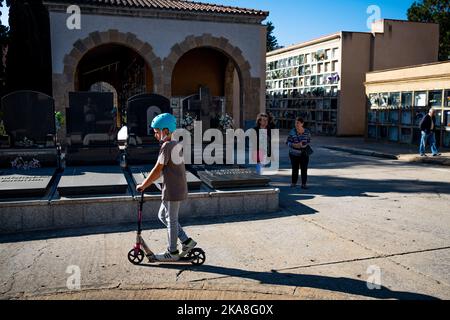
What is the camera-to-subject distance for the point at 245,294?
4.04 m

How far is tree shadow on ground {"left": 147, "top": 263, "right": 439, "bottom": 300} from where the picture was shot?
3969mm

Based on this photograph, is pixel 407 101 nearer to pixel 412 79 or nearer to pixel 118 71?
pixel 412 79

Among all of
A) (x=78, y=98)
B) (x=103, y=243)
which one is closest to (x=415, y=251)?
(x=103, y=243)

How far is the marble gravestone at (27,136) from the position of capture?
8.91 m

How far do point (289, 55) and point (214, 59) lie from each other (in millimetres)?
10409

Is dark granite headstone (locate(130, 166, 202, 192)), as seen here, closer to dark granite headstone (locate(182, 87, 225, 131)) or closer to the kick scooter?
the kick scooter

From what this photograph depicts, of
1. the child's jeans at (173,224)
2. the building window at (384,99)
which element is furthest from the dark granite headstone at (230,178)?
the building window at (384,99)

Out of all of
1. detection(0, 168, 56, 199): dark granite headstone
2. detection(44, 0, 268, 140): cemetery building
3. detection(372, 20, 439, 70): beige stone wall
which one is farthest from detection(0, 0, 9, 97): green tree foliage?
detection(372, 20, 439, 70): beige stone wall

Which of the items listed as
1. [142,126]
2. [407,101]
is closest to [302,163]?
[142,126]

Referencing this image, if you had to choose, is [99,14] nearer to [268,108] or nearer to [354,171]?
[354,171]

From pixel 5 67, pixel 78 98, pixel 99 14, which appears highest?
pixel 99 14

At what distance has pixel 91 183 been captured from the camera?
696cm

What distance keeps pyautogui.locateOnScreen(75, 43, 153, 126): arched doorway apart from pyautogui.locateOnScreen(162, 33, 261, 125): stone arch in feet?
6.64

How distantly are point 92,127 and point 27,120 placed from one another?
1400 mm
